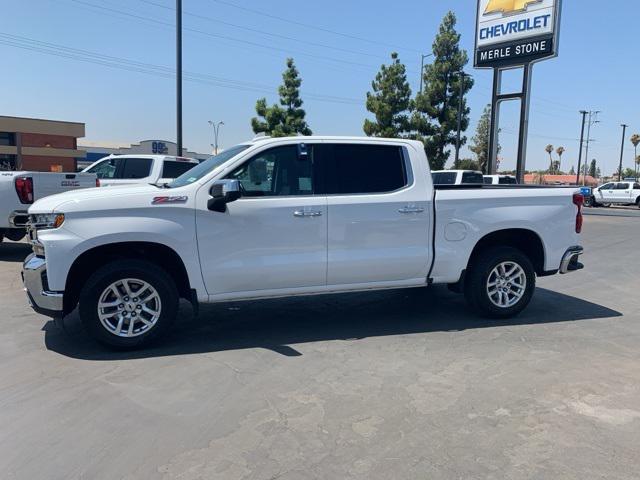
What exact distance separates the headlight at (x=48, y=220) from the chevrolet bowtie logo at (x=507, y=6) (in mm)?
19361

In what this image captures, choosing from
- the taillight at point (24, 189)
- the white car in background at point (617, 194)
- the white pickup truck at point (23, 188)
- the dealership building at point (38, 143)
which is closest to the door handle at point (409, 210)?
the white pickup truck at point (23, 188)

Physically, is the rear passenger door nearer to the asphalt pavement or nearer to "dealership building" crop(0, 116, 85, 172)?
the asphalt pavement

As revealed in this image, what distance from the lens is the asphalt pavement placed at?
10.6ft

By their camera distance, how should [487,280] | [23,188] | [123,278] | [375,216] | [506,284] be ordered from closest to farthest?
[123,278] < [375,216] < [487,280] < [506,284] < [23,188]

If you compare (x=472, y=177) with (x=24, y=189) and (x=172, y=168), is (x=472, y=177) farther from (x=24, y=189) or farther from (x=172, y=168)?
(x=24, y=189)

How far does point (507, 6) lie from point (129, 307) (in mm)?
19733

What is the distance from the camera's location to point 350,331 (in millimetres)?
5898

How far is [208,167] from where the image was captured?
5.59m

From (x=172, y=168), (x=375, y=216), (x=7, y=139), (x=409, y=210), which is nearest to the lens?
(x=375, y=216)

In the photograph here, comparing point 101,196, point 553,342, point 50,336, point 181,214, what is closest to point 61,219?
point 101,196

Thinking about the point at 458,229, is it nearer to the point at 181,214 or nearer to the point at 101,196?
the point at 181,214

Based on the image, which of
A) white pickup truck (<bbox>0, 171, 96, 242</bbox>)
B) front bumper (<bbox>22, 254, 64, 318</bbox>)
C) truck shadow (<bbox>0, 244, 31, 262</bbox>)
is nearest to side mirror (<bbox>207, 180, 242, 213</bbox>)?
front bumper (<bbox>22, 254, 64, 318</bbox>)

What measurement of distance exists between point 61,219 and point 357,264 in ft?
9.41

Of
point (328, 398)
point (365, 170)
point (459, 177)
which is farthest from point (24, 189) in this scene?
point (459, 177)
